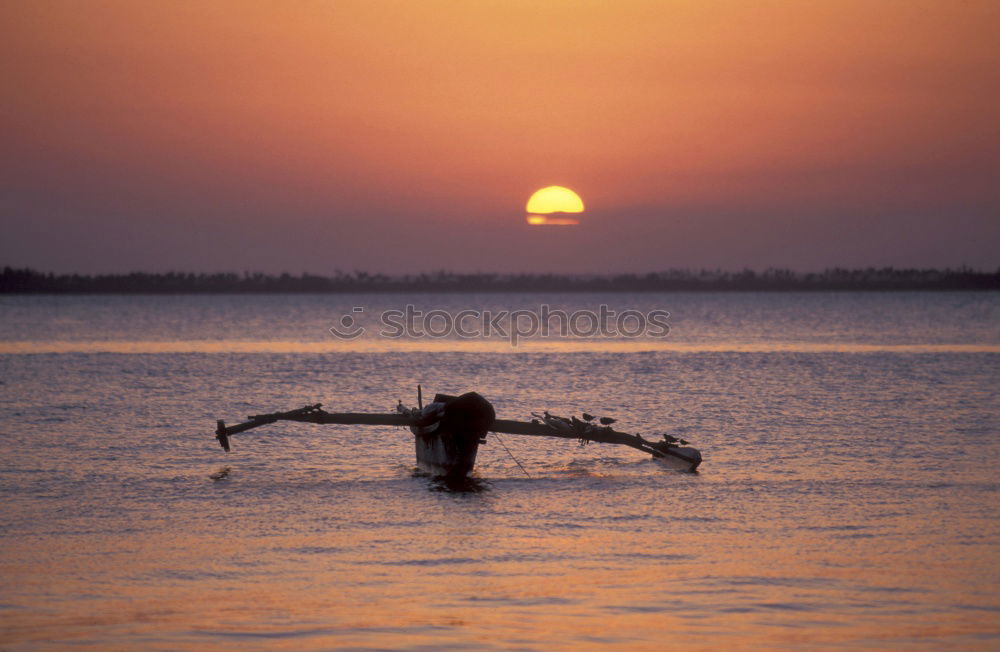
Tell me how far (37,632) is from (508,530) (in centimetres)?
793

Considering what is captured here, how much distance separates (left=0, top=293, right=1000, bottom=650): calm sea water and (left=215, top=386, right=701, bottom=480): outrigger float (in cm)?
56

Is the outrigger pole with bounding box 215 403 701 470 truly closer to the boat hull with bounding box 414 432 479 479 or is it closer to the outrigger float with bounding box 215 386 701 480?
the outrigger float with bounding box 215 386 701 480

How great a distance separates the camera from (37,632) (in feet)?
39.2

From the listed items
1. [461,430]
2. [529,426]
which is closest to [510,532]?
[461,430]

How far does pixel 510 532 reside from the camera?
17.8 m

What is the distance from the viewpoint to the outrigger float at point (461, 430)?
23016 millimetres

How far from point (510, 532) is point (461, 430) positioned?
18.1ft

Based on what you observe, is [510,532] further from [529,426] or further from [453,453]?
[529,426]

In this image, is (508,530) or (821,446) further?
(821,446)

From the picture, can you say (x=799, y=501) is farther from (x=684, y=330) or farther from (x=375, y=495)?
(x=684, y=330)

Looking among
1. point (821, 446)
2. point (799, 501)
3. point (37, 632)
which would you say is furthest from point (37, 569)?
point (821, 446)

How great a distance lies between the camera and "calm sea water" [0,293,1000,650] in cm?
1233

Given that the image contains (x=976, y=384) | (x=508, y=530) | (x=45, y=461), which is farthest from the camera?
(x=976, y=384)

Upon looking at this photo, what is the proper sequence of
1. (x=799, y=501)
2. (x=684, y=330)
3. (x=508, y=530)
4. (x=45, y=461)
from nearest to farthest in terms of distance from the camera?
(x=508, y=530) < (x=799, y=501) < (x=45, y=461) < (x=684, y=330)
